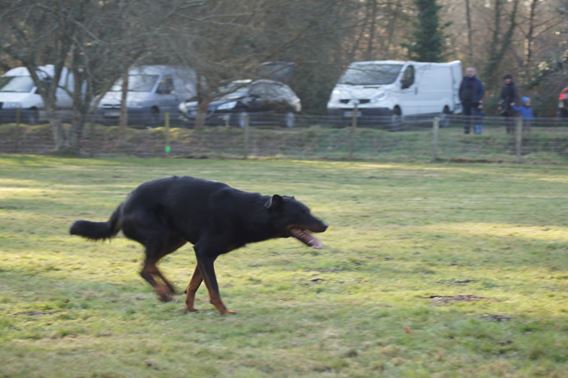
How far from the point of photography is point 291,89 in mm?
30641

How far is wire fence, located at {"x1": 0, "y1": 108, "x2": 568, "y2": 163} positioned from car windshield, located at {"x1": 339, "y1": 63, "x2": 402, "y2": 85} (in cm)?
185

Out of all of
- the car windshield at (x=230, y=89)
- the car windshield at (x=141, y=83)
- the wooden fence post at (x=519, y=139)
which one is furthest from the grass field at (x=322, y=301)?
the car windshield at (x=141, y=83)

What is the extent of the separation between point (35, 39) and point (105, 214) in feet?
40.1

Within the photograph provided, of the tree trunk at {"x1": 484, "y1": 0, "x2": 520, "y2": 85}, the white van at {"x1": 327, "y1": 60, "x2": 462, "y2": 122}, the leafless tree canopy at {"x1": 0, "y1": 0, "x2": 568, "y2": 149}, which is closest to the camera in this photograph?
the leafless tree canopy at {"x1": 0, "y1": 0, "x2": 568, "y2": 149}

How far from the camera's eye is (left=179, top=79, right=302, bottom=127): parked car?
28.2 meters

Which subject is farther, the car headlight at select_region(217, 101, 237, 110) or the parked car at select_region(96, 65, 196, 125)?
the car headlight at select_region(217, 101, 237, 110)

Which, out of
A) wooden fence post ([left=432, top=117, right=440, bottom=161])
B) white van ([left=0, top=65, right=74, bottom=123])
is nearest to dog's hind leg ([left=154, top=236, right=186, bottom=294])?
wooden fence post ([left=432, top=117, right=440, bottom=161])

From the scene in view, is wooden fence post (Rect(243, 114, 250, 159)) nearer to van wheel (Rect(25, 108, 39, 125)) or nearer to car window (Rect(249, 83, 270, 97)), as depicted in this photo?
car window (Rect(249, 83, 270, 97))

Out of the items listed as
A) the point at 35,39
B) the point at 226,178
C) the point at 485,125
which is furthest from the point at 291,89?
the point at 226,178

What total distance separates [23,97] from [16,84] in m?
1.17

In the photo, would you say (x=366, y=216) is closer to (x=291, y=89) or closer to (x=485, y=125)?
(x=485, y=125)

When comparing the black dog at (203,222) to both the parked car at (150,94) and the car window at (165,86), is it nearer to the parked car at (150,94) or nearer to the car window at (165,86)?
the parked car at (150,94)

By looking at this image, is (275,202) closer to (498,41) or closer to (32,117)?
(32,117)

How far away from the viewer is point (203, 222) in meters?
7.16
